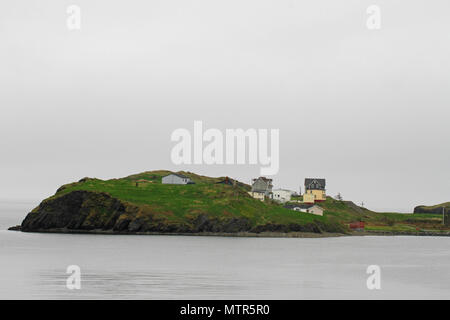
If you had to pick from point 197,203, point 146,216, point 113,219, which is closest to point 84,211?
point 113,219

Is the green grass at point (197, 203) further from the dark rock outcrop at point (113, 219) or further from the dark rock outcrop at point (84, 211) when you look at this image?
the dark rock outcrop at point (84, 211)

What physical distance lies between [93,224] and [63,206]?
33.4ft

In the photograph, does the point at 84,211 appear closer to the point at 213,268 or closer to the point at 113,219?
the point at 113,219

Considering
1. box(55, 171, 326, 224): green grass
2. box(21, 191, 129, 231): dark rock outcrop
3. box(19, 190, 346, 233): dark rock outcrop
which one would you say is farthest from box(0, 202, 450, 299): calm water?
box(55, 171, 326, 224): green grass

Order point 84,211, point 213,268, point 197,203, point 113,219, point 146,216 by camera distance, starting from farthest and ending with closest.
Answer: point 197,203, point 84,211, point 113,219, point 146,216, point 213,268

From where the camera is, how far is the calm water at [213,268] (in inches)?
2857

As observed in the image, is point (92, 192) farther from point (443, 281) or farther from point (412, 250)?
point (443, 281)

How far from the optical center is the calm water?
72.6 metres

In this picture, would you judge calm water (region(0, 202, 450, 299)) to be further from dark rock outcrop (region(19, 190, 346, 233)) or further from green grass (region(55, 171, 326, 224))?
green grass (region(55, 171, 326, 224))

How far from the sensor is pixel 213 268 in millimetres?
101250

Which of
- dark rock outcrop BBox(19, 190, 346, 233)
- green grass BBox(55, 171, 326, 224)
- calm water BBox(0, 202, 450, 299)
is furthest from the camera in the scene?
green grass BBox(55, 171, 326, 224)

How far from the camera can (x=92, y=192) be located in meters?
182

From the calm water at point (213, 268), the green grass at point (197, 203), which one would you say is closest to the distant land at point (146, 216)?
the green grass at point (197, 203)
